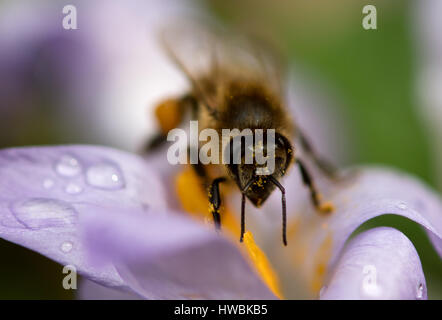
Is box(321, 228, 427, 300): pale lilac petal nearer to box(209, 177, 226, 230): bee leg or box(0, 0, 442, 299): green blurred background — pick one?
box(209, 177, 226, 230): bee leg

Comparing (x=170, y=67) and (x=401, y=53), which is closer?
(x=170, y=67)

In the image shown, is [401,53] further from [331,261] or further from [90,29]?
[331,261]

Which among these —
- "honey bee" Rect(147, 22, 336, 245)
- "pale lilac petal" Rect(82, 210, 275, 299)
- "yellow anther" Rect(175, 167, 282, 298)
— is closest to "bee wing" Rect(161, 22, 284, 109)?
"honey bee" Rect(147, 22, 336, 245)

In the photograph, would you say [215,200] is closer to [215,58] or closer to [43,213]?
[43,213]

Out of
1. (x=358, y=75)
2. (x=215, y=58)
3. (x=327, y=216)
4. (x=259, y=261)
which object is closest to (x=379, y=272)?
(x=259, y=261)

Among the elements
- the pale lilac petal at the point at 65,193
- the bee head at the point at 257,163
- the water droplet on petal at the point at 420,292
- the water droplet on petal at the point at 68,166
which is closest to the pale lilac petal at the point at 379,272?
the water droplet on petal at the point at 420,292

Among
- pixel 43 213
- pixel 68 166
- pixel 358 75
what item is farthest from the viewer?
pixel 358 75

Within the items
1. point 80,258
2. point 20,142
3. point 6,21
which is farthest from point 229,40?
point 6,21
